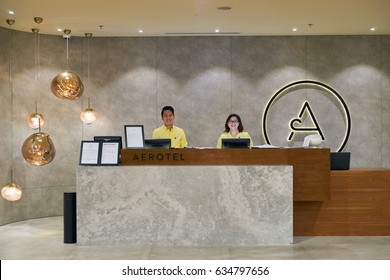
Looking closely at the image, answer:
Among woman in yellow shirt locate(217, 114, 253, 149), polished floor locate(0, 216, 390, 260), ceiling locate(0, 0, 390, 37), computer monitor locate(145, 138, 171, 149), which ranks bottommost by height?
polished floor locate(0, 216, 390, 260)

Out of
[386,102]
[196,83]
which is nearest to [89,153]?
[196,83]

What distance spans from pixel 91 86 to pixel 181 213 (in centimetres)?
398

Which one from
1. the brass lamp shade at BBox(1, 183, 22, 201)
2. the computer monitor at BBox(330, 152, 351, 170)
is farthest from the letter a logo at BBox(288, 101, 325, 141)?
the brass lamp shade at BBox(1, 183, 22, 201)

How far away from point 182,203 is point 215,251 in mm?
689

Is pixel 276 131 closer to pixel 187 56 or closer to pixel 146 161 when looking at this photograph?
pixel 187 56

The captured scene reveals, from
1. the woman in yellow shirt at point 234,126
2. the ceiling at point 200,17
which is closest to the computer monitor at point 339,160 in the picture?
the woman in yellow shirt at point 234,126

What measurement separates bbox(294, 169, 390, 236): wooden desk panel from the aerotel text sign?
8.43 feet

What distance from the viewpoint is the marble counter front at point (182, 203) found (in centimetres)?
732

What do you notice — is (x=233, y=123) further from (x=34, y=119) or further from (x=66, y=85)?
(x=34, y=119)

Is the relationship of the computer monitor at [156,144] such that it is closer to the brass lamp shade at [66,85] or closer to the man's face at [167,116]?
the man's face at [167,116]

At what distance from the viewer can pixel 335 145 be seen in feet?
34.7

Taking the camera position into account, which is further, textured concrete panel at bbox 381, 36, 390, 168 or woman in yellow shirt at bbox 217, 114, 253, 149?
textured concrete panel at bbox 381, 36, 390, 168

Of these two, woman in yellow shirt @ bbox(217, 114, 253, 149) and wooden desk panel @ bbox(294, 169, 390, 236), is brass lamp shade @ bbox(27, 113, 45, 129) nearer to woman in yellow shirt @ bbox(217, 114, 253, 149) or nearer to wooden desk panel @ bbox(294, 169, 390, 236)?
woman in yellow shirt @ bbox(217, 114, 253, 149)

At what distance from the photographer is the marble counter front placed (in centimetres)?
732
